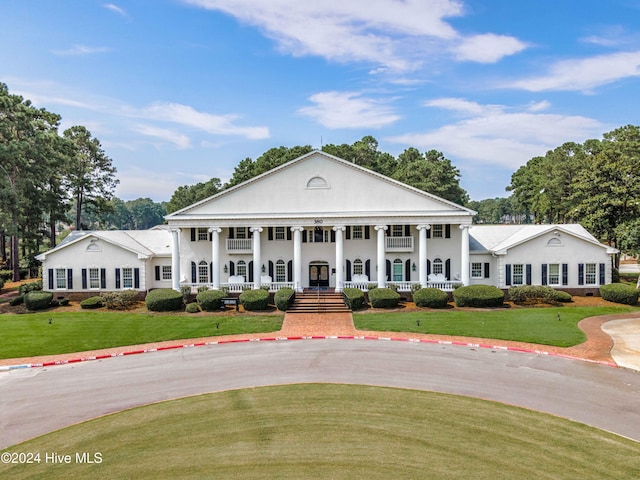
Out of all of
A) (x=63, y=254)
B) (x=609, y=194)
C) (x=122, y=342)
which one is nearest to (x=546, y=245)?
(x=609, y=194)

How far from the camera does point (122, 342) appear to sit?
22.6m

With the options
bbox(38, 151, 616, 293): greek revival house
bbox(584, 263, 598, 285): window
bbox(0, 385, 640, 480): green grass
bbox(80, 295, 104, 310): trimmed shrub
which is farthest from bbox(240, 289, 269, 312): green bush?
bbox(584, 263, 598, 285): window

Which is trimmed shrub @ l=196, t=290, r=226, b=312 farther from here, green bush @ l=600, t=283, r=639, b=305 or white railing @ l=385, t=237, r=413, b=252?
green bush @ l=600, t=283, r=639, b=305

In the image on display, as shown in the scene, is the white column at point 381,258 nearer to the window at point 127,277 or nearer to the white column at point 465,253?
the white column at point 465,253

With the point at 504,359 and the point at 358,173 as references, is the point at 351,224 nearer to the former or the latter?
the point at 358,173

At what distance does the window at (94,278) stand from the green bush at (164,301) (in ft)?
22.0

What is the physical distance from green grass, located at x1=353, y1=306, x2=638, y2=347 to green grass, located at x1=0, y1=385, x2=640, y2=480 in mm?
10367

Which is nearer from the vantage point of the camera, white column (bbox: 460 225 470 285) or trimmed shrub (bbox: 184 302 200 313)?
trimmed shrub (bbox: 184 302 200 313)

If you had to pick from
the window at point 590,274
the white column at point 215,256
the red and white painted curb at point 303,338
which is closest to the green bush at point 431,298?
the red and white painted curb at point 303,338

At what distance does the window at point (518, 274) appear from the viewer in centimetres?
3416

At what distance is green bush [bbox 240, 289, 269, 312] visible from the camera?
1168 inches

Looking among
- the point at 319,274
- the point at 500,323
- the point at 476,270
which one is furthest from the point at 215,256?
the point at 476,270

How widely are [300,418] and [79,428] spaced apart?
647 centimetres

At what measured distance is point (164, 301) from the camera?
98.4 feet
